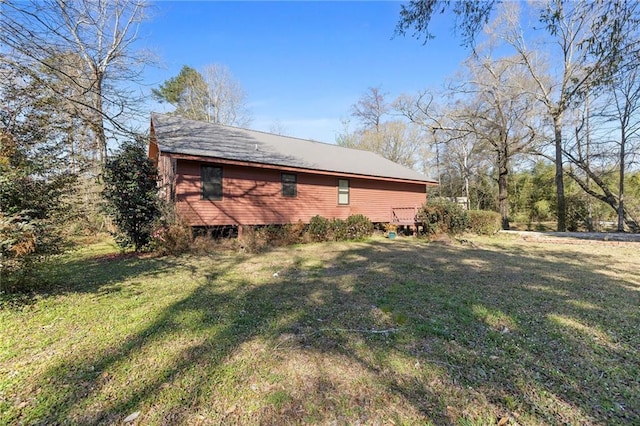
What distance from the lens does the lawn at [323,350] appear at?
2.17m

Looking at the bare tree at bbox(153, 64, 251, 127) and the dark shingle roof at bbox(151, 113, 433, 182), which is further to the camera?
the bare tree at bbox(153, 64, 251, 127)

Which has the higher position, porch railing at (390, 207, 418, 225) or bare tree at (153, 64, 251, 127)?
bare tree at (153, 64, 251, 127)

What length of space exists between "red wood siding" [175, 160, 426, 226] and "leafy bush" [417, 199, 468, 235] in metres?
2.34

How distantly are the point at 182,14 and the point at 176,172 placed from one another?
4.52m

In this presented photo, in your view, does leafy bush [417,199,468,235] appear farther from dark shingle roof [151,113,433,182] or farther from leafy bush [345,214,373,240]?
leafy bush [345,214,373,240]

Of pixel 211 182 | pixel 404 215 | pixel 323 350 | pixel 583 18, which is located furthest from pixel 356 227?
pixel 323 350

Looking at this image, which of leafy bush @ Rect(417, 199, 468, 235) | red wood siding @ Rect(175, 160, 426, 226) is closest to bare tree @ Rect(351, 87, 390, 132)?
red wood siding @ Rect(175, 160, 426, 226)

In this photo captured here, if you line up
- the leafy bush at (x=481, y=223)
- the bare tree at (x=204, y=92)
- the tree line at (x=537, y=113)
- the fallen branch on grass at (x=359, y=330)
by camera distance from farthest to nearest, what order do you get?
the bare tree at (x=204, y=92) < the tree line at (x=537, y=113) < the leafy bush at (x=481, y=223) < the fallen branch on grass at (x=359, y=330)

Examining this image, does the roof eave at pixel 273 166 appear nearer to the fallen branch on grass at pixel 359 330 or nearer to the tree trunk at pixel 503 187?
the tree trunk at pixel 503 187

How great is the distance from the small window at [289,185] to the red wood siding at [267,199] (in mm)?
164

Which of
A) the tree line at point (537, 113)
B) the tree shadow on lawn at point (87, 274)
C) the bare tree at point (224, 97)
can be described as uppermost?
the bare tree at point (224, 97)

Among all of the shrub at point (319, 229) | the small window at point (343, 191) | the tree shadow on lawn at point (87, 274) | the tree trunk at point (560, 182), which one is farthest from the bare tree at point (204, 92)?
the tree trunk at point (560, 182)

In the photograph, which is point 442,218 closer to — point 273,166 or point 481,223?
point 481,223

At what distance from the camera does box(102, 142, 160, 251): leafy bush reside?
832cm
